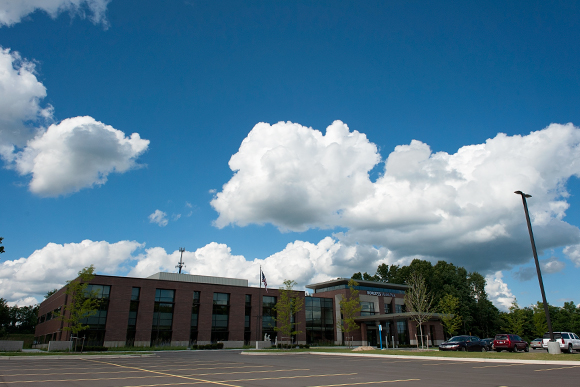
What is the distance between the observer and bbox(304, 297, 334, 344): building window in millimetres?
59156

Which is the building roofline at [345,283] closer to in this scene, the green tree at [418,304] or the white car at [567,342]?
the green tree at [418,304]

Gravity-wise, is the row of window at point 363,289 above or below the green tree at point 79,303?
above

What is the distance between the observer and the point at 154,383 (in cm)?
1271

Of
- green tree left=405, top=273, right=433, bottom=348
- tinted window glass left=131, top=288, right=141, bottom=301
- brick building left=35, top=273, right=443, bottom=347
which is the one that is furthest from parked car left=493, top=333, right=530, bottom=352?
tinted window glass left=131, top=288, right=141, bottom=301

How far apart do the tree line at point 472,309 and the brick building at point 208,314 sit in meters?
12.1

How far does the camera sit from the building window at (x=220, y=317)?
51.8 meters

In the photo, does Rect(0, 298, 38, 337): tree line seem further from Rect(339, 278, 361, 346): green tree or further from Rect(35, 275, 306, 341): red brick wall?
Rect(339, 278, 361, 346): green tree

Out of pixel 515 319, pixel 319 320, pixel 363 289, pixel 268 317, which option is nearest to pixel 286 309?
pixel 268 317

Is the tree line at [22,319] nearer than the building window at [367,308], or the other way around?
the building window at [367,308]

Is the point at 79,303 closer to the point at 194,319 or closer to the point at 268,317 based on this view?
the point at 194,319

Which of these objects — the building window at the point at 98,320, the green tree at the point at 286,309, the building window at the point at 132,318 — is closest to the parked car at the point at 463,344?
the green tree at the point at 286,309

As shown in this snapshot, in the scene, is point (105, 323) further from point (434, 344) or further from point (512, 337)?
point (434, 344)

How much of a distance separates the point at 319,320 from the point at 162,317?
24.9 meters

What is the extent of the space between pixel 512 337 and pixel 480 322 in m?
53.8
